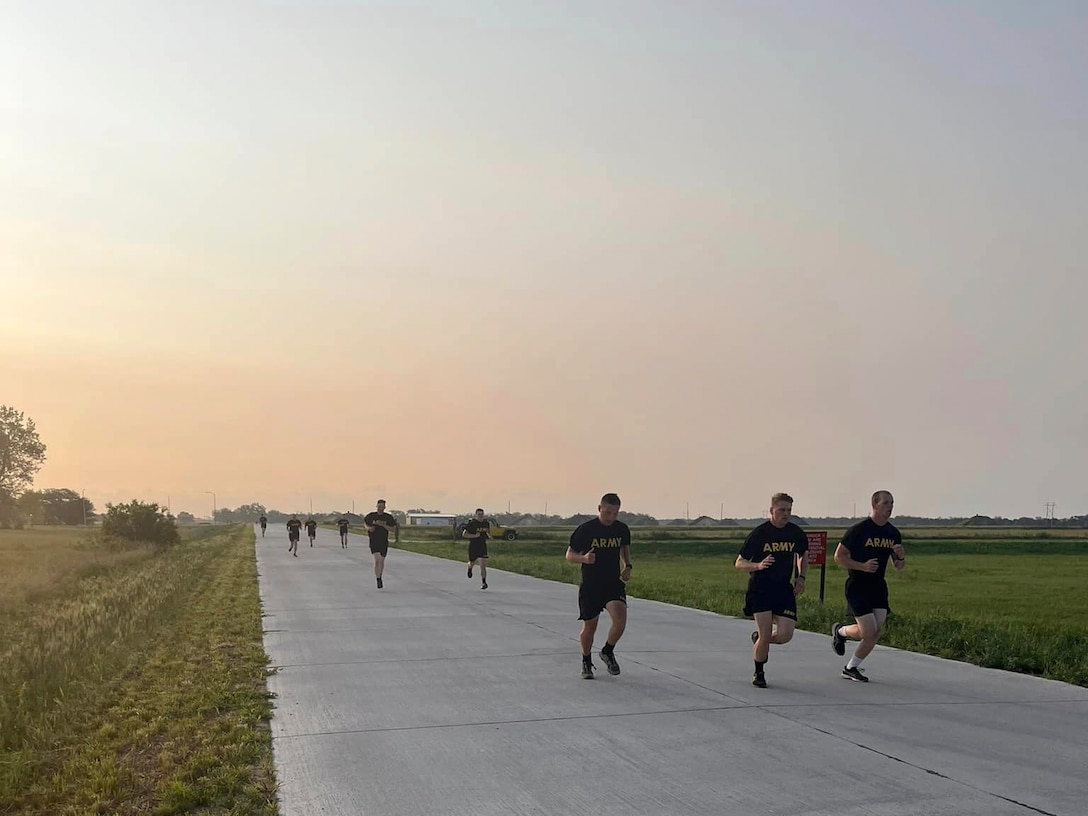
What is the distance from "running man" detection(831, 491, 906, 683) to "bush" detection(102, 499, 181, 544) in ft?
187

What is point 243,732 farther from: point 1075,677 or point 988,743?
point 1075,677

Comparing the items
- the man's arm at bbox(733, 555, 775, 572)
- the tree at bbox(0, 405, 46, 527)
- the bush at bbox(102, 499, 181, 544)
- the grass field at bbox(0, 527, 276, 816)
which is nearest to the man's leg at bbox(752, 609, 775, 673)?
the man's arm at bbox(733, 555, 775, 572)

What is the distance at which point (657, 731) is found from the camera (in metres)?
7.75

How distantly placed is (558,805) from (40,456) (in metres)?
127

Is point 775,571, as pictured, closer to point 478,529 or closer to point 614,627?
point 614,627

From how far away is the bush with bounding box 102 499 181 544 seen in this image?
6088cm

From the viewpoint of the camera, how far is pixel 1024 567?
46.6 m

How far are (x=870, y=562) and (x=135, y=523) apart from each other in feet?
193

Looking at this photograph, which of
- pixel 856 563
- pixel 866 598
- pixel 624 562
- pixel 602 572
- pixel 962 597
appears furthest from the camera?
pixel 962 597

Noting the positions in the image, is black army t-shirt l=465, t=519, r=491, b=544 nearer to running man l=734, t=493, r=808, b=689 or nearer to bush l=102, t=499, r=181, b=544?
running man l=734, t=493, r=808, b=689

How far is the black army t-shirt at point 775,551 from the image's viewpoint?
9688 mm

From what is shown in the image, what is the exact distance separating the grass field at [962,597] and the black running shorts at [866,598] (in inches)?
95.3

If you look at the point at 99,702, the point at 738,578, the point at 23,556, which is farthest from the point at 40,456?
the point at 99,702

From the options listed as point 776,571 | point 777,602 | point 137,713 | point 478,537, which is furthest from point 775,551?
point 478,537
